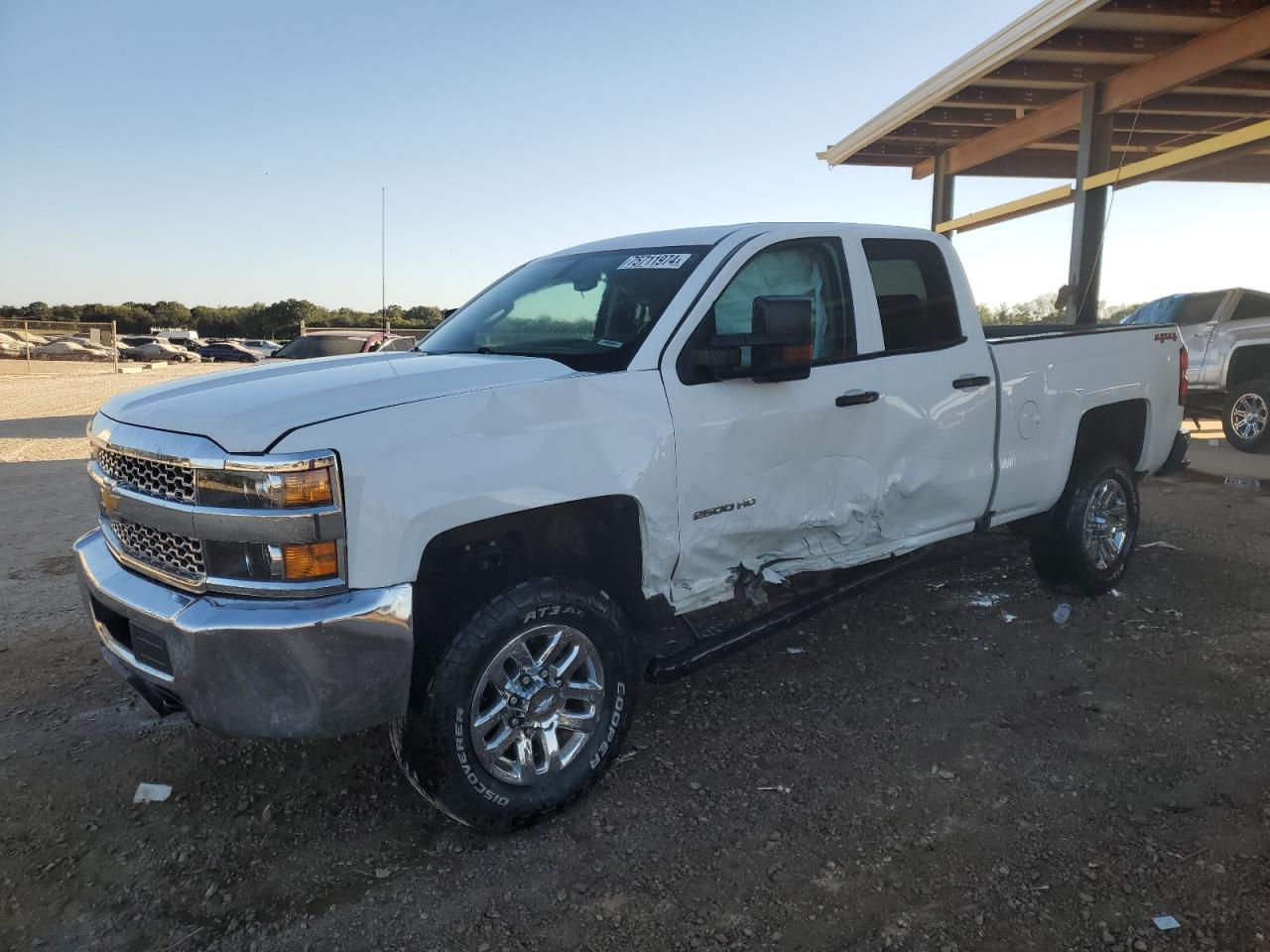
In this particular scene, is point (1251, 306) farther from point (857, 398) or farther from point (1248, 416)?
point (857, 398)

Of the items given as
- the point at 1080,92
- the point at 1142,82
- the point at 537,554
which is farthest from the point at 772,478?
the point at 1080,92

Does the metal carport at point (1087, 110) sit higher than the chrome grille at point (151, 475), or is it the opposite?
the metal carport at point (1087, 110)

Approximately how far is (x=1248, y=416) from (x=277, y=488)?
11529mm

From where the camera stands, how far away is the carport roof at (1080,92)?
928 centimetres

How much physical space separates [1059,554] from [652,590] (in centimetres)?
299

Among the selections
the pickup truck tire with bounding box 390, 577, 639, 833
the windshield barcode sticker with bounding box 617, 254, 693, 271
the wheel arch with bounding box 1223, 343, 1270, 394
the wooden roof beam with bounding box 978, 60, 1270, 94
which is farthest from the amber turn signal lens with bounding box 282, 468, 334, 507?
the wheel arch with bounding box 1223, 343, 1270, 394

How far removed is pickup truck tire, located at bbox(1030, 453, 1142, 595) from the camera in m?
5.01

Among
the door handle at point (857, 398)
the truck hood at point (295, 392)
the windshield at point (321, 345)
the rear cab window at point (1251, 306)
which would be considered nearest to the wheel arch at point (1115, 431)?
the door handle at point (857, 398)

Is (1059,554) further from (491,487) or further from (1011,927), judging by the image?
(491,487)

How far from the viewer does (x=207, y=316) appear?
79.9 m

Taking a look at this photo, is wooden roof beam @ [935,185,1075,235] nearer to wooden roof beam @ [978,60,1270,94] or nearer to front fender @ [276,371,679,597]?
wooden roof beam @ [978,60,1270,94]

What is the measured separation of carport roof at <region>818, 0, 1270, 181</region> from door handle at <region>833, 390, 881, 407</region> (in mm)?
7307

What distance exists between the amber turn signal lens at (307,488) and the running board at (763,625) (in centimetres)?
148

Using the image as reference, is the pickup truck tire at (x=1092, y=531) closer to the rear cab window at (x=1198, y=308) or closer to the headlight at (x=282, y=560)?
the headlight at (x=282, y=560)
